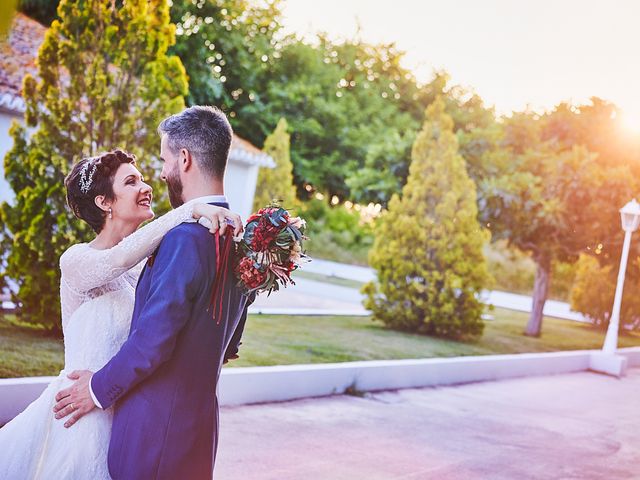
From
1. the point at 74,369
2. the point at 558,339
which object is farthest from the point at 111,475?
the point at 558,339

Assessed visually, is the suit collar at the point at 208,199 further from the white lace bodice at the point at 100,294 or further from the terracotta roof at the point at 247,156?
the terracotta roof at the point at 247,156

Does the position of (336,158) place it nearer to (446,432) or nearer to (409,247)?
(409,247)

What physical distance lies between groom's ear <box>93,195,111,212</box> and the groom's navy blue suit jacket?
450 mm

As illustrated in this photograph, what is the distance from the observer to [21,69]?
1465 centimetres

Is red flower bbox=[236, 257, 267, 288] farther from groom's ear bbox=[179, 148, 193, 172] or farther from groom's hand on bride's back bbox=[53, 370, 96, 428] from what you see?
groom's hand on bride's back bbox=[53, 370, 96, 428]

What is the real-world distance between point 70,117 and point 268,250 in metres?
6.36

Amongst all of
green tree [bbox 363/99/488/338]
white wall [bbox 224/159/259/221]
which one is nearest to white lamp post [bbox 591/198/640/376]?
green tree [bbox 363/99/488/338]

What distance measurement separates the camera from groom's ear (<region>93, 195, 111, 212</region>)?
2957mm

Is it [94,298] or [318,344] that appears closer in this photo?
[94,298]

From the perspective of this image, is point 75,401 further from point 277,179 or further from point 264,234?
point 277,179

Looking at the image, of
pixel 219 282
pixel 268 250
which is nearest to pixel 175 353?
pixel 219 282

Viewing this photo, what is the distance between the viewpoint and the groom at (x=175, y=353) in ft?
8.02

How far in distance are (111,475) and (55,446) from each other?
221 mm

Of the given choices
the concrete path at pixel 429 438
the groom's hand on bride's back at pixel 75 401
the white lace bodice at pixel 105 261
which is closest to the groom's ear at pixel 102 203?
the white lace bodice at pixel 105 261
